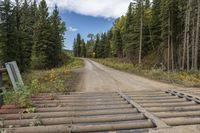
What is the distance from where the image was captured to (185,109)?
6578 millimetres

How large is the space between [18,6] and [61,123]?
33.4 metres

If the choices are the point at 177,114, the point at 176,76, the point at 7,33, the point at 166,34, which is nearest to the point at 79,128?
the point at 177,114

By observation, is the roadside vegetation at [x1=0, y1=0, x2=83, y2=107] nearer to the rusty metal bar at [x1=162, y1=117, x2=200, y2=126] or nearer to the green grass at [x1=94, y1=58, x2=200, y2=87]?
the rusty metal bar at [x1=162, y1=117, x2=200, y2=126]

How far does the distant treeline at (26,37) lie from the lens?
103 ft

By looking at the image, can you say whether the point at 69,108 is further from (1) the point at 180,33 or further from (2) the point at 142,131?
(1) the point at 180,33

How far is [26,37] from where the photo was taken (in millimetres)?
38750

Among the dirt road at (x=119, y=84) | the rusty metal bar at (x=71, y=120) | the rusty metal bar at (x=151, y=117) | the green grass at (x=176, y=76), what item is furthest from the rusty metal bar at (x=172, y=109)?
the green grass at (x=176, y=76)

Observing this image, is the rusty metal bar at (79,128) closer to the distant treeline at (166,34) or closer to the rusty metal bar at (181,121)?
the rusty metal bar at (181,121)

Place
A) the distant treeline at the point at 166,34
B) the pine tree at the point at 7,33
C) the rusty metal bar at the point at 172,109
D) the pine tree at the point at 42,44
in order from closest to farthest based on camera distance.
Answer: the rusty metal bar at the point at 172,109 < the pine tree at the point at 7,33 < the distant treeline at the point at 166,34 < the pine tree at the point at 42,44

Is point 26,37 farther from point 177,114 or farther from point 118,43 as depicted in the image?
point 118,43

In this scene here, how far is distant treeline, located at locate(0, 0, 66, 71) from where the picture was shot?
3128 centimetres

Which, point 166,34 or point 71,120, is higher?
point 166,34

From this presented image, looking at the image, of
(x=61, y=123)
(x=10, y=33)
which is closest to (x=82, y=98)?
(x=61, y=123)

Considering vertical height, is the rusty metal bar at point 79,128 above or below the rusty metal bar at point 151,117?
below
